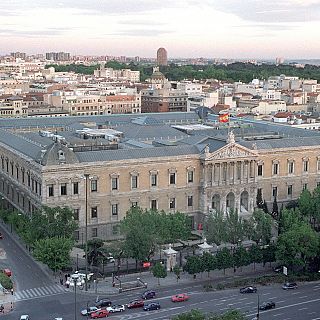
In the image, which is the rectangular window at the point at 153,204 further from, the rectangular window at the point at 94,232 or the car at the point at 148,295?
the car at the point at 148,295

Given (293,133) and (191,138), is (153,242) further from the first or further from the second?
(293,133)

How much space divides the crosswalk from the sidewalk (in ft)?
11.0

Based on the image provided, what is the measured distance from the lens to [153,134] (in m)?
137

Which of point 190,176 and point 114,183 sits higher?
point 190,176

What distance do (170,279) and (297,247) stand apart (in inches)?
657

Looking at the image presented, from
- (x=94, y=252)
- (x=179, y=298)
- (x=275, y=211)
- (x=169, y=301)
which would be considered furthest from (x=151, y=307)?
(x=275, y=211)

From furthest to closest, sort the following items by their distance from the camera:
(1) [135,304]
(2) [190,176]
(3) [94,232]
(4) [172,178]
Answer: (2) [190,176], (4) [172,178], (3) [94,232], (1) [135,304]

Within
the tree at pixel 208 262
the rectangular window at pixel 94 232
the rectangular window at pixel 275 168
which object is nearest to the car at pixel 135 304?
the tree at pixel 208 262

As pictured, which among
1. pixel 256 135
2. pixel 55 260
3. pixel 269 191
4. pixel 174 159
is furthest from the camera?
pixel 256 135

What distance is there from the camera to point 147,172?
357 ft

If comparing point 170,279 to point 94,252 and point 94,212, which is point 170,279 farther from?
point 94,212

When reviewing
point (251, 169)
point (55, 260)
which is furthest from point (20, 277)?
point (251, 169)

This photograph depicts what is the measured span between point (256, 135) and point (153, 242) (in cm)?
5292

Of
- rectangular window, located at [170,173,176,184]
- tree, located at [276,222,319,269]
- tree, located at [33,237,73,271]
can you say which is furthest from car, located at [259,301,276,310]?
rectangular window, located at [170,173,176,184]
